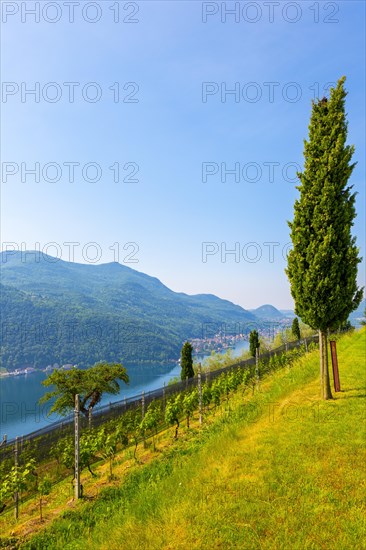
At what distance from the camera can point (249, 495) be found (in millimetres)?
6453

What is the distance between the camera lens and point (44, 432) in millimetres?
20922

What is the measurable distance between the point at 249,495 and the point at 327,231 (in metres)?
9.62

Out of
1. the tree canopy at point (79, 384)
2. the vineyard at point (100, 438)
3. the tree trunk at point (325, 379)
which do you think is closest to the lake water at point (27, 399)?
the tree canopy at point (79, 384)

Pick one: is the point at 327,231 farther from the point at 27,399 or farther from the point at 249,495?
the point at 27,399

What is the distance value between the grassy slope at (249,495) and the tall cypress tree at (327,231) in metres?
3.58

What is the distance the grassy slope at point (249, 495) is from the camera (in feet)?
17.6

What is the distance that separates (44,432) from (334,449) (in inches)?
734

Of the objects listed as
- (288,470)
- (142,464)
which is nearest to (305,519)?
(288,470)

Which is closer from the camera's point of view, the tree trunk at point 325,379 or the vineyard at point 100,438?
the vineyard at point 100,438

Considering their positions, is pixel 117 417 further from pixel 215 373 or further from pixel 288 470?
pixel 288 470

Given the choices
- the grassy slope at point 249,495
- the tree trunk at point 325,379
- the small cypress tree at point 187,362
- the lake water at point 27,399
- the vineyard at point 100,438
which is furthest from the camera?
the lake water at point 27,399

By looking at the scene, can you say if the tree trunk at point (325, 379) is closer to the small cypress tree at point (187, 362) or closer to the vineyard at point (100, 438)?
the vineyard at point (100, 438)

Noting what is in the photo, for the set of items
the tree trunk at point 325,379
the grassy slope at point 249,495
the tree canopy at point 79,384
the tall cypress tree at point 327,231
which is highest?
the tall cypress tree at point 327,231

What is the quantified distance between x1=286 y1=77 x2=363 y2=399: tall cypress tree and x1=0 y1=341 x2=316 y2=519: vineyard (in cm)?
626
